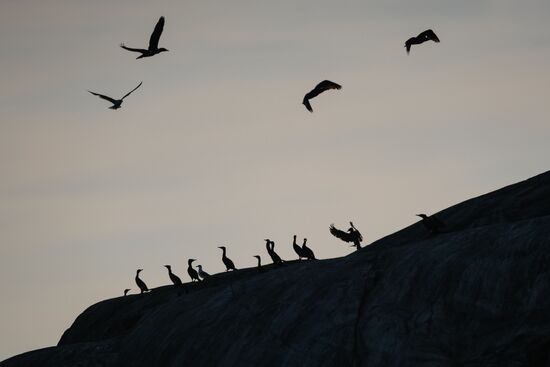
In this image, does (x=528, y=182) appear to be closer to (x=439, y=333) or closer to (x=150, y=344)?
(x=439, y=333)

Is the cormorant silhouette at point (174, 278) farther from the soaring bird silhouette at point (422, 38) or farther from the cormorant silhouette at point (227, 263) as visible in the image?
the soaring bird silhouette at point (422, 38)

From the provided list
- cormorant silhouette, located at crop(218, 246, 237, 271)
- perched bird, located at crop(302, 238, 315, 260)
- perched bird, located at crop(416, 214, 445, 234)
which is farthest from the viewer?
cormorant silhouette, located at crop(218, 246, 237, 271)

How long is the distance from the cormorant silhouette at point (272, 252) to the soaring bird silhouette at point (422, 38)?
9822 millimetres

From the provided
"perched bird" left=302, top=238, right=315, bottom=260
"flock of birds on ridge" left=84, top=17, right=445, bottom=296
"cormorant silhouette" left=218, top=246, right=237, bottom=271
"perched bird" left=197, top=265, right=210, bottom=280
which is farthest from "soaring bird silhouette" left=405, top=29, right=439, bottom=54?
"perched bird" left=197, top=265, right=210, bottom=280

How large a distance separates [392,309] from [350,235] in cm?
1223

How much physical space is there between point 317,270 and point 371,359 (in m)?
6.02

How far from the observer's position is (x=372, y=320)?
3009 centimetres

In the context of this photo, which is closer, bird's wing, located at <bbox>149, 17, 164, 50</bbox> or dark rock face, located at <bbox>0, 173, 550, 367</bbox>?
dark rock face, located at <bbox>0, 173, 550, 367</bbox>

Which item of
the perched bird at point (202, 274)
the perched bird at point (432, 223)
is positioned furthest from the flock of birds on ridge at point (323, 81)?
the perched bird at point (202, 274)

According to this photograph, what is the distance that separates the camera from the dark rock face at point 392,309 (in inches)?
1053

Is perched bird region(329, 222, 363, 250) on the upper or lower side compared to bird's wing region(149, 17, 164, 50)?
lower

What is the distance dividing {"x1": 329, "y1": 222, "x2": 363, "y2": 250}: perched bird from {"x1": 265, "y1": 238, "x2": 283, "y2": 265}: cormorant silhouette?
7.96ft

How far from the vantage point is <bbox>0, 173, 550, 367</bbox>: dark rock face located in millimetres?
26750

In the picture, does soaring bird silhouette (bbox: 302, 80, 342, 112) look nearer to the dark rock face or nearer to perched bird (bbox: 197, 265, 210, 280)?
the dark rock face
